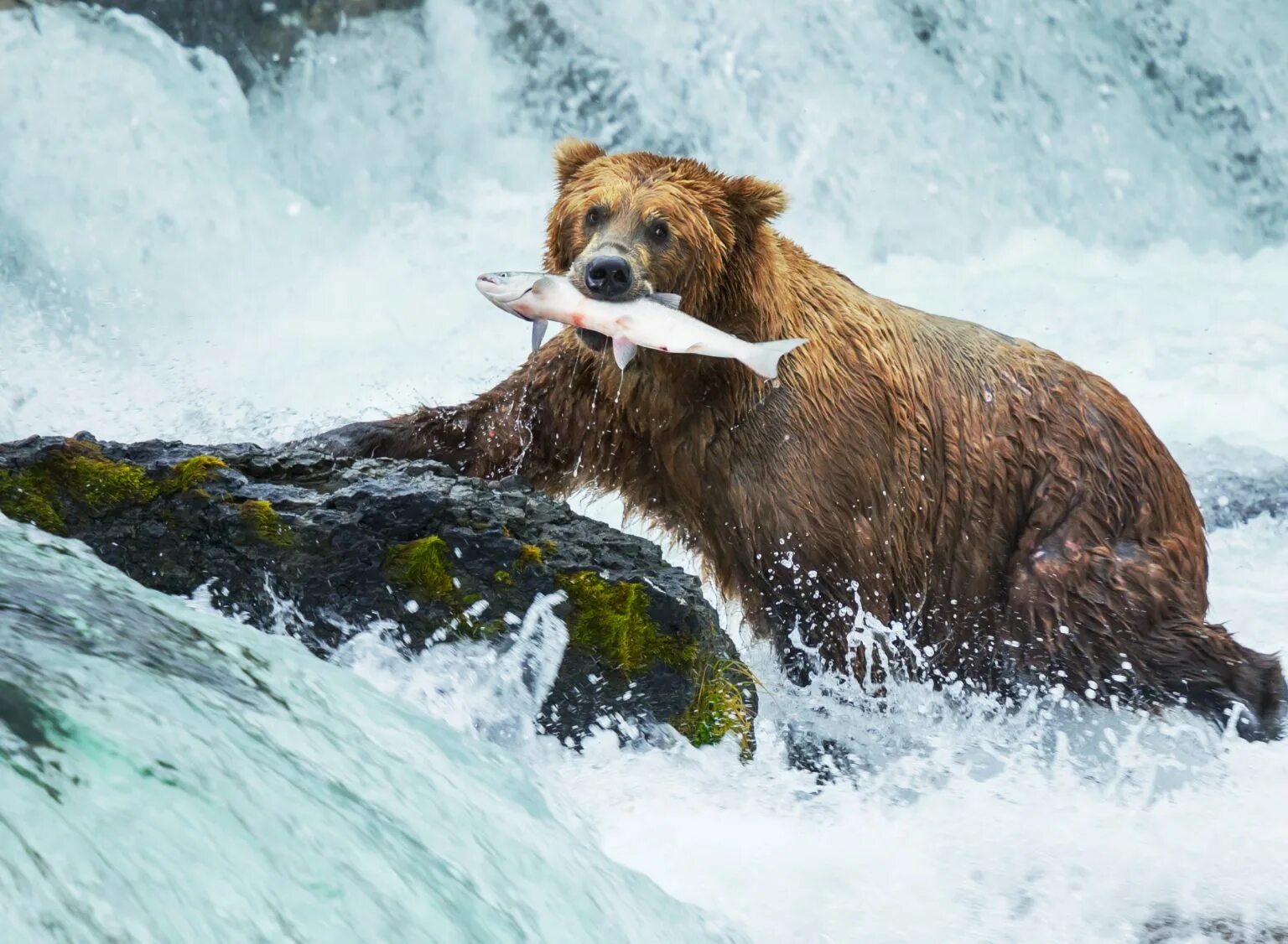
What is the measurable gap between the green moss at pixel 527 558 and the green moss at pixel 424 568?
0.18 meters

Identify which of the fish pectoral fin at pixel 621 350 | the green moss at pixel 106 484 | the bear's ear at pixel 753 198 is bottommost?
the green moss at pixel 106 484

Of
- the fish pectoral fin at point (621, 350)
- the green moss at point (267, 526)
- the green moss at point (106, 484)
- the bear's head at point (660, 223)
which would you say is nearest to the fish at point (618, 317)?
the fish pectoral fin at point (621, 350)

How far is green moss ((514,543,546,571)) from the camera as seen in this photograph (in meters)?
3.76

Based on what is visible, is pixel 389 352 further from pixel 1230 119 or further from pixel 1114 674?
pixel 1230 119

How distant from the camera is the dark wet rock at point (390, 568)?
367 centimetres

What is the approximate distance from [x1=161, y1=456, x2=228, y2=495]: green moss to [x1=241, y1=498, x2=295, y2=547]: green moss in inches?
6.6

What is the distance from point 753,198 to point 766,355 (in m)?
0.64

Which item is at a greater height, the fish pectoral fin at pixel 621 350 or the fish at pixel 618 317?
the fish at pixel 618 317

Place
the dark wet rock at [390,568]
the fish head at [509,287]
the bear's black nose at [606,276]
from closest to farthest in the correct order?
the dark wet rock at [390,568] → the fish head at [509,287] → the bear's black nose at [606,276]

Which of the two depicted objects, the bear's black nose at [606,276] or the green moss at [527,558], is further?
the bear's black nose at [606,276]

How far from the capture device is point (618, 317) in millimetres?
4129

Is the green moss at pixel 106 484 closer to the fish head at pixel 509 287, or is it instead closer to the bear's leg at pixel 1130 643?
the fish head at pixel 509 287

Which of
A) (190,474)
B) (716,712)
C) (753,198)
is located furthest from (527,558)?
(753,198)

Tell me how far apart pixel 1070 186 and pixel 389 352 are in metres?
5.43
